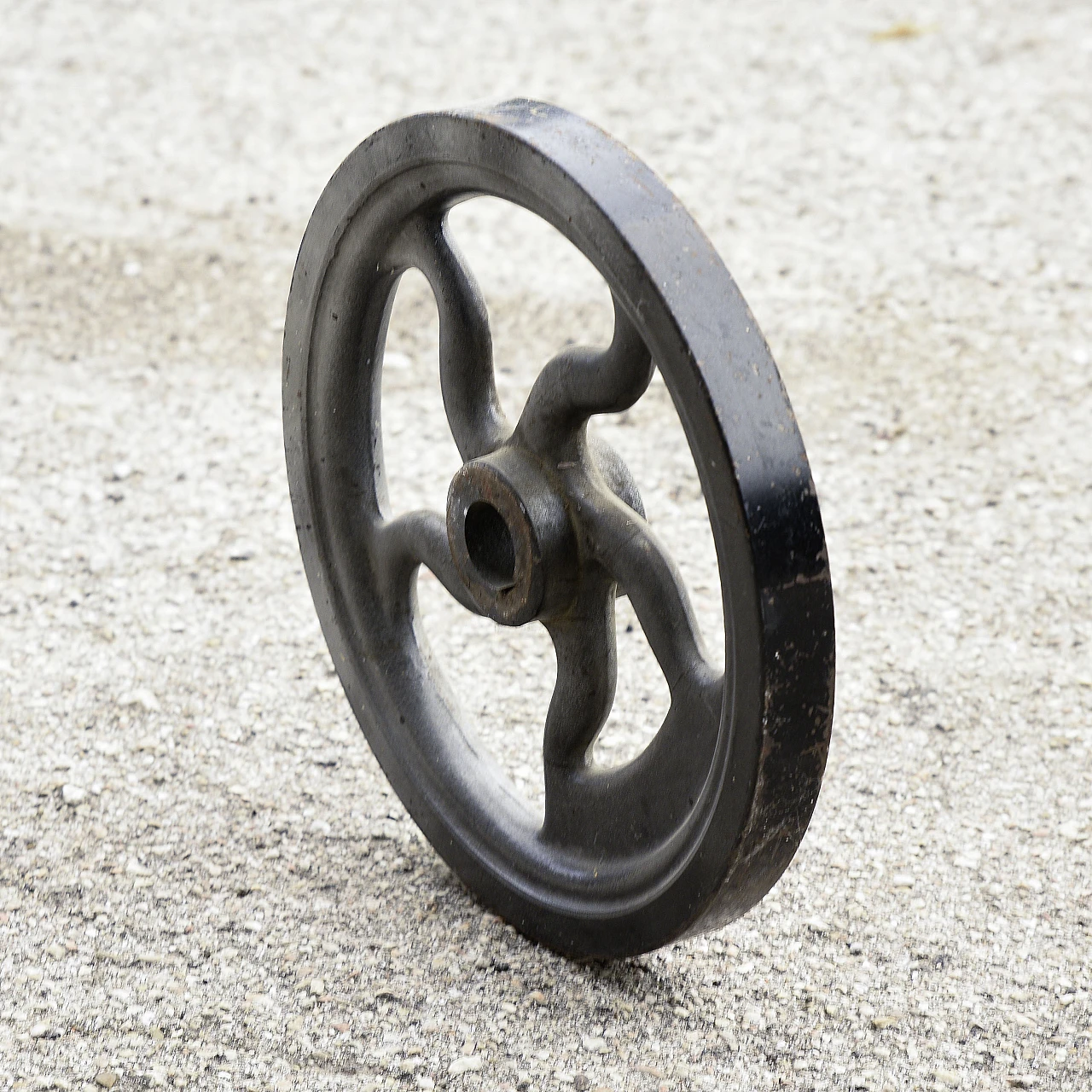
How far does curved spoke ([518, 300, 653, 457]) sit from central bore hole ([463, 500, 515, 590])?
0.40 feet

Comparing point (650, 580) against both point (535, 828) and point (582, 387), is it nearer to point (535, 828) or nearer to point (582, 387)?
point (582, 387)

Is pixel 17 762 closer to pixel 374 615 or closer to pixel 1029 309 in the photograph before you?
pixel 374 615

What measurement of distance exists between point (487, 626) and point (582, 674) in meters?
1.04

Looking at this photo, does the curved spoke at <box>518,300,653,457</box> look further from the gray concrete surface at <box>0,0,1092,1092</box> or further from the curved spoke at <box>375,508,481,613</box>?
the gray concrete surface at <box>0,0,1092,1092</box>

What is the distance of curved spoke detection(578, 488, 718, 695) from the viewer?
5.57 feet

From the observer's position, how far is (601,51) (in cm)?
556

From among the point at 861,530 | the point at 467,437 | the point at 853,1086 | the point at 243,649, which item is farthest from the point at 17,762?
the point at 861,530

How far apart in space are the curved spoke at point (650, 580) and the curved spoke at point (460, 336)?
0.24 m

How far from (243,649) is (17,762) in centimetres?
51

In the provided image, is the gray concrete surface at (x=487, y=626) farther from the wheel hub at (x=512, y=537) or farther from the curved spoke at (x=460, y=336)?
the curved spoke at (x=460, y=336)

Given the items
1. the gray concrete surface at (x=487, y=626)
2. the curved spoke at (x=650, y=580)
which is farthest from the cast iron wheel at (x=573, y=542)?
the gray concrete surface at (x=487, y=626)

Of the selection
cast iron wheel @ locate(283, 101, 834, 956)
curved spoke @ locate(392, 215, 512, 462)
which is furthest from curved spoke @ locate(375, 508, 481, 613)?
curved spoke @ locate(392, 215, 512, 462)

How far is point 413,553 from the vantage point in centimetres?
207

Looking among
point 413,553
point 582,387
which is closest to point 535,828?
point 413,553
